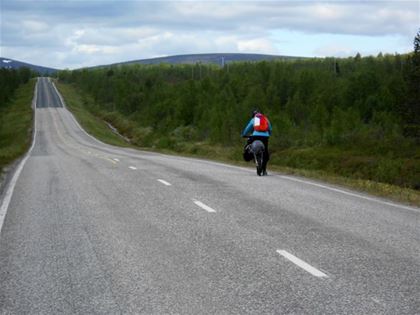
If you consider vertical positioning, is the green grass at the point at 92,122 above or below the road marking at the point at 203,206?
below

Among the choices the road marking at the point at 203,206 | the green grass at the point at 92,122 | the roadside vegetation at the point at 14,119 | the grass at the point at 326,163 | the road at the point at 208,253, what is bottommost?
the green grass at the point at 92,122

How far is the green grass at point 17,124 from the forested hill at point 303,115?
13110mm

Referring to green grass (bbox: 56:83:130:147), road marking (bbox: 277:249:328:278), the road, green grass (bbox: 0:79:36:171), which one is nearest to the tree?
green grass (bbox: 56:83:130:147)

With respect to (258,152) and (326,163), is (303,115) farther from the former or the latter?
(258,152)

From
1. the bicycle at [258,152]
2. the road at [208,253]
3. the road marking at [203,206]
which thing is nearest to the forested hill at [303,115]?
the bicycle at [258,152]

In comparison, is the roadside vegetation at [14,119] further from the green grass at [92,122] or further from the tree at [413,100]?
the tree at [413,100]

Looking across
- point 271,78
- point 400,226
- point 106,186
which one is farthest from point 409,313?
point 271,78

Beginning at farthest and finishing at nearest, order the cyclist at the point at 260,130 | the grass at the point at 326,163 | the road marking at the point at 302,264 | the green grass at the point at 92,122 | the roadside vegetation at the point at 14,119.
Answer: the green grass at the point at 92,122 < the roadside vegetation at the point at 14,119 < the cyclist at the point at 260,130 < the grass at the point at 326,163 < the road marking at the point at 302,264

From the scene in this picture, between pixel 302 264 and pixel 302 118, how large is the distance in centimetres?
8658

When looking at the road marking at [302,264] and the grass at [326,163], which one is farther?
the grass at [326,163]

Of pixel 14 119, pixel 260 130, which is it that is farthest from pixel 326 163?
pixel 14 119

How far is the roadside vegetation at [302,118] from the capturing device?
47.5m

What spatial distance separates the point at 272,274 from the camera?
687cm

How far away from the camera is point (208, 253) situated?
8.05 m
